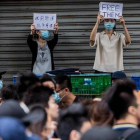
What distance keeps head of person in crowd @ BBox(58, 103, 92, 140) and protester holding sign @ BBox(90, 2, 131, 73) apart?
217 inches

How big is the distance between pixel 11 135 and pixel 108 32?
686cm

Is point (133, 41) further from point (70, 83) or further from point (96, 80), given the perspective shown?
point (70, 83)

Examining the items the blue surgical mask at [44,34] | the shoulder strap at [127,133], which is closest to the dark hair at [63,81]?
the blue surgical mask at [44,34]

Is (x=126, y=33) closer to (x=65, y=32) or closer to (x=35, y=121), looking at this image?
(x=65, y=32)

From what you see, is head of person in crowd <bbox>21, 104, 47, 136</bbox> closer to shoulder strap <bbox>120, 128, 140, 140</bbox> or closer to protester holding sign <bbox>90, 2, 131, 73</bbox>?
shoulder strap <bbox>120, 128, 140, 140</bbox>

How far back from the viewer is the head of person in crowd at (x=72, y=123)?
455 cm

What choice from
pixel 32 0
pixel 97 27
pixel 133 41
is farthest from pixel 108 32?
pixel 32 0

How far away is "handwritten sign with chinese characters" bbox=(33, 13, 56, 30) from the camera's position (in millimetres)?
10219

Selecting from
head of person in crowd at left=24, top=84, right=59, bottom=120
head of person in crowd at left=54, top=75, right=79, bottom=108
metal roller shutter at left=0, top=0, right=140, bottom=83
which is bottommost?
head of person in crowd at left=54, top=75, right=79, bottom=108

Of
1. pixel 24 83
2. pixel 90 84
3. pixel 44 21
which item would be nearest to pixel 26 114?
pixel 24 83

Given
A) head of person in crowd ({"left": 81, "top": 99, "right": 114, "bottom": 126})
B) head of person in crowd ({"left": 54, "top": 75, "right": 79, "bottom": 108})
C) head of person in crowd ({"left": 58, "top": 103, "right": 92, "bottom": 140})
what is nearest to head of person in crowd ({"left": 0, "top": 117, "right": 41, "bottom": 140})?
head of person in crowd ({"left": 58, "top": 103, "right": 92, "bottom": 140})

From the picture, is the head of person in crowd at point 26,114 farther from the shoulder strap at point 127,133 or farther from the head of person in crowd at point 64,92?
the head of person in crowd at point 64,92

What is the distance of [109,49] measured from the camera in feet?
33.8

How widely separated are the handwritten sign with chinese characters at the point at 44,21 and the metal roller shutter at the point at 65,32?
966 millimetres
